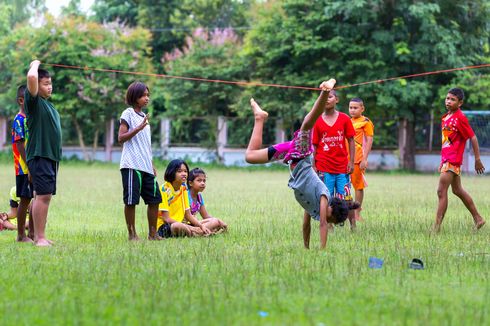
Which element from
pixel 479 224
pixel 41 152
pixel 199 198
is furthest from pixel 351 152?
pixel 41 152

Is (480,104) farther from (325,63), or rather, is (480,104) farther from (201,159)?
(201,159)

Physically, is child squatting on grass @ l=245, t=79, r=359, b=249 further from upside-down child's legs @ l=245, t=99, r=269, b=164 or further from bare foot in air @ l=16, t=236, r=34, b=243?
bare foot in air @ l=16, t=236, r=34, b=243

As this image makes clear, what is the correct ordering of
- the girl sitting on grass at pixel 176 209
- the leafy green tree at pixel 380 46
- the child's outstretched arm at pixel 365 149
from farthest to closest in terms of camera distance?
1. the leafy green tree at pixel 380 46
2. the child's outstretched arm at pixel 365 149
3. the girl sitting on grass at pixel 176 209

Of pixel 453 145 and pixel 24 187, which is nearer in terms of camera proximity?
pixel 24 187

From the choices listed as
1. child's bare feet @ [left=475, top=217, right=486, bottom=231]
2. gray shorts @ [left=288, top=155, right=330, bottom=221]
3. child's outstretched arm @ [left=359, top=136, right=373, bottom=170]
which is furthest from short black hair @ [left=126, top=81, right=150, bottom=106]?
child's bare feet @ [left=475, top=217, right=486, bottom=231]

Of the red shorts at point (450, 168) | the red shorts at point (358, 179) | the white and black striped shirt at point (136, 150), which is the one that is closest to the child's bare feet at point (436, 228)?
the red shorts at point (450, 168)

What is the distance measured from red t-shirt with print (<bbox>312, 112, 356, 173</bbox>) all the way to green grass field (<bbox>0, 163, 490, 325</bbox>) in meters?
0.82

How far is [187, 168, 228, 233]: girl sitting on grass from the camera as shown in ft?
32.3

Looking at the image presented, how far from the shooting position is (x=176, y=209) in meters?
9.79

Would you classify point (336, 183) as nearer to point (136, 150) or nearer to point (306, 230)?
point (306, 230)

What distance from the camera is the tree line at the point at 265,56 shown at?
3142 centimetres

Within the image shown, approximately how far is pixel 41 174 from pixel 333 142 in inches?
144

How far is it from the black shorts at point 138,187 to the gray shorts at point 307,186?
184 cm

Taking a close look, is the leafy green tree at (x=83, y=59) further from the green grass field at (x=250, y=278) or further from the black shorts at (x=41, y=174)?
the black shorts at (x=41, y=174)
